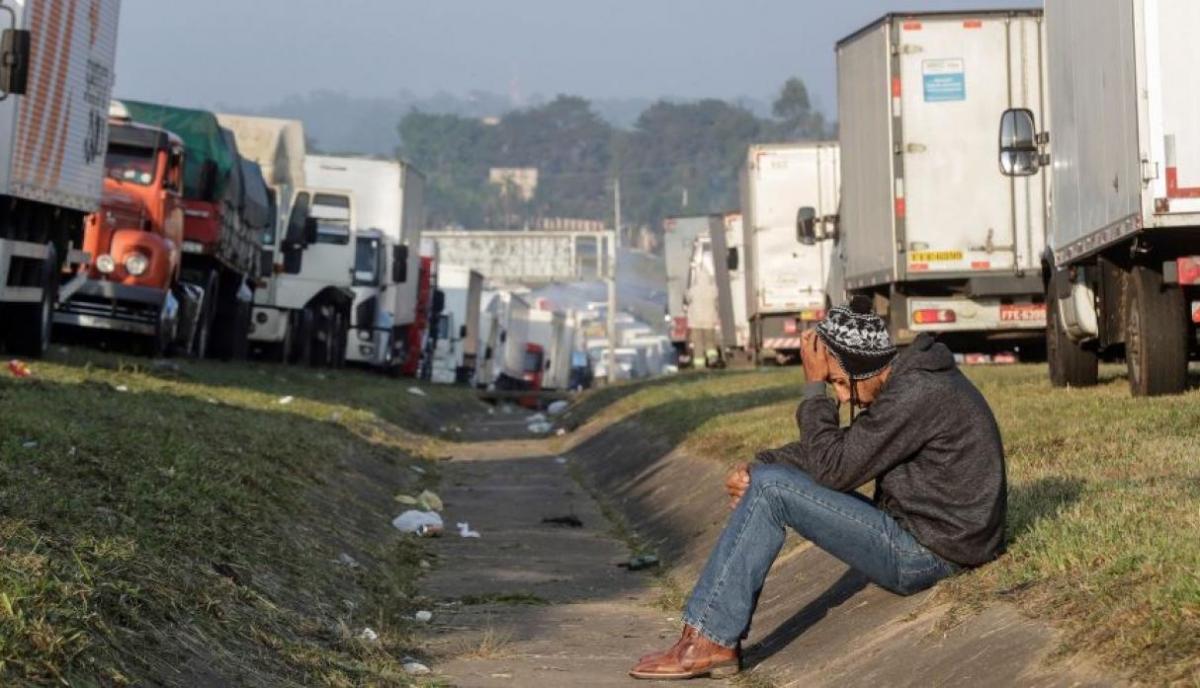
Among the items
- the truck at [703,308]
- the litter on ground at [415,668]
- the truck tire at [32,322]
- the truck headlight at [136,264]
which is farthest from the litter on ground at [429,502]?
the truck at [703,308]

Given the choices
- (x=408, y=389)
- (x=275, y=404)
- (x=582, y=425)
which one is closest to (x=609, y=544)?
(x=275, y=404)

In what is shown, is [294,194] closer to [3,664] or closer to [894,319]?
[894,319]

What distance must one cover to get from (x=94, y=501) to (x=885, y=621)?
3421 mm

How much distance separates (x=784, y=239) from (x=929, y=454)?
30.6m

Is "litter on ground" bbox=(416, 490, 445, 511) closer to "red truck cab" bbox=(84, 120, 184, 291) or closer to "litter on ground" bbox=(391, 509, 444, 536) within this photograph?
"litter on ground" bbox=(391, 509, 444, 536)

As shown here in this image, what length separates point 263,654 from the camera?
24.8 ft

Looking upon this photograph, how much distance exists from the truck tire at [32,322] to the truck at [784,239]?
16955 mm

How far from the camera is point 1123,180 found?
13594mm

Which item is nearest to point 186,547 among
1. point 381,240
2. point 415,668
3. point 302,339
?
point 415,668

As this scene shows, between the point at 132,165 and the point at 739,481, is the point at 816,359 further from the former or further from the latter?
the point at 132,165

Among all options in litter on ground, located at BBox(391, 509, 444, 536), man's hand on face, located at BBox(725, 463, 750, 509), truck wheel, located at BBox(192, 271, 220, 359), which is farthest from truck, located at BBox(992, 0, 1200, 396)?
truck wheel, located at BBox(192, 271, 220, 359)

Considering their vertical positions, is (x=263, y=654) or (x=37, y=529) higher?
(x=37, y=529)

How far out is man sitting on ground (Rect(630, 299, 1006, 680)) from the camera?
7.52 meters

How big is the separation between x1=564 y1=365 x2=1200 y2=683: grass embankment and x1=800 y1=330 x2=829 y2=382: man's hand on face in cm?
91
